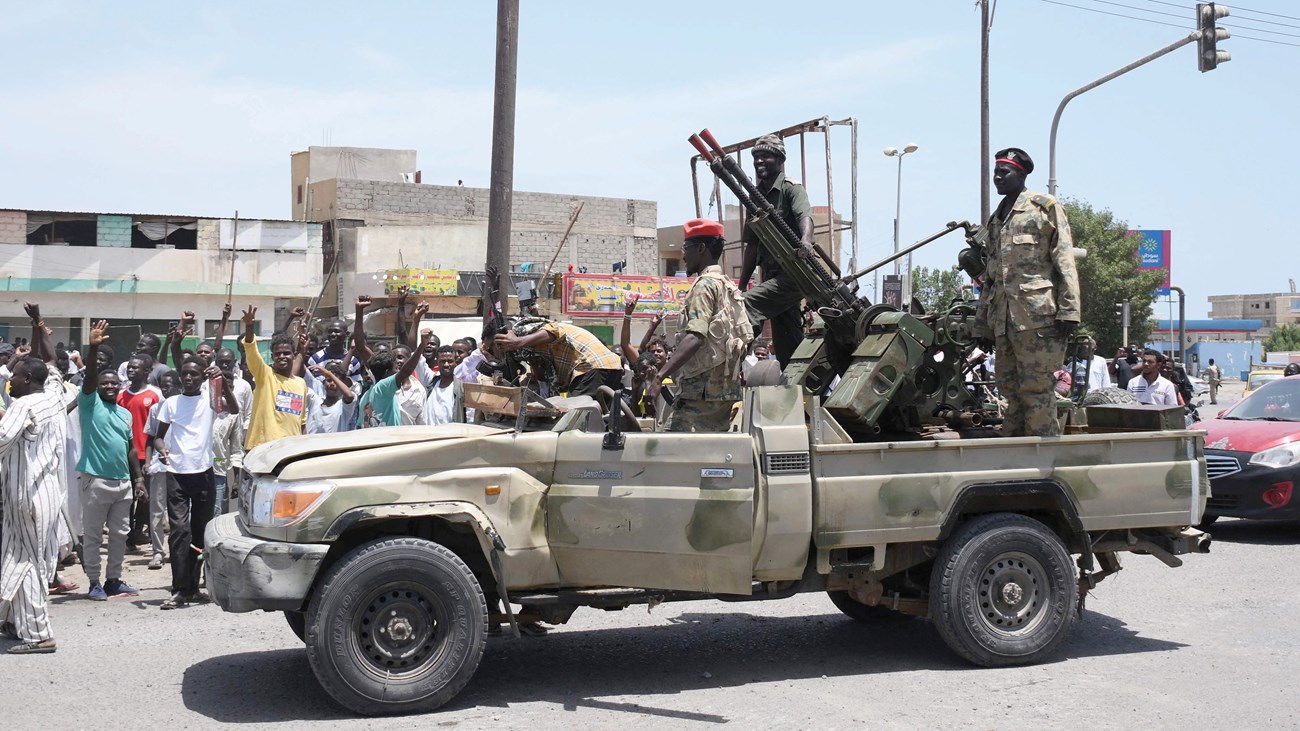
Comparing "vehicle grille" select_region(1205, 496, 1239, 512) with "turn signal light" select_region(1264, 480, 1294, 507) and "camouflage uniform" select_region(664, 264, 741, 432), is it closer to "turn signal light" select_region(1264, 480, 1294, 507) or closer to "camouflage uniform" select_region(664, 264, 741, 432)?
"turn signal light" select_region(1264, 480, 1294, 507)

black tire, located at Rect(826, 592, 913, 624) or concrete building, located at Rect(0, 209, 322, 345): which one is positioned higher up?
concrete building, located at Rect(0, 209, 322, 345)

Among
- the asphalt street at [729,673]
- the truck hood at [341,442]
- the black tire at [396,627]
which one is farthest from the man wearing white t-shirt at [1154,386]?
the black tire at [396,627]

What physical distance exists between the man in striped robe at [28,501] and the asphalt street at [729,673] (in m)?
0.29

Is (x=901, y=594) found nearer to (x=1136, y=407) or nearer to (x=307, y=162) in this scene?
(x=1136, y=407)

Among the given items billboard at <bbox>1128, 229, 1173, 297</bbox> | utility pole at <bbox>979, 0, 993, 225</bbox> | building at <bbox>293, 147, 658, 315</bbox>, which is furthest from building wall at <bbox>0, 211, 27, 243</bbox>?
billboard at <bbox>1128, 229, 1173, 297</bbox>

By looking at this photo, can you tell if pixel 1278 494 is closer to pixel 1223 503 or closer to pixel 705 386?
pixel 1223 503

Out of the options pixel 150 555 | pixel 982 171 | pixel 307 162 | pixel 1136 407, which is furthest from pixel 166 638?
pixel 307 162

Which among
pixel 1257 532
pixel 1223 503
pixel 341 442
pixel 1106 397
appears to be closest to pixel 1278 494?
pixel 1223 503

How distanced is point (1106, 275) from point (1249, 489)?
33.8m

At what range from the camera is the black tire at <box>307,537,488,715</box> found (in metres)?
5.58

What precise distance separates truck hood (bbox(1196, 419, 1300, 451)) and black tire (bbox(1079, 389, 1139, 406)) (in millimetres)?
2424

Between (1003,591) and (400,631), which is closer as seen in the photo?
(400,631)

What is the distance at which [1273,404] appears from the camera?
468 inches

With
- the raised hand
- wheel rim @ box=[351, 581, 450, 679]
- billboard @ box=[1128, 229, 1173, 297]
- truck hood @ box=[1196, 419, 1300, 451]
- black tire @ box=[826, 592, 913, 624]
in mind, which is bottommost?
black tire @ box=[826, 592, 913, 624]
